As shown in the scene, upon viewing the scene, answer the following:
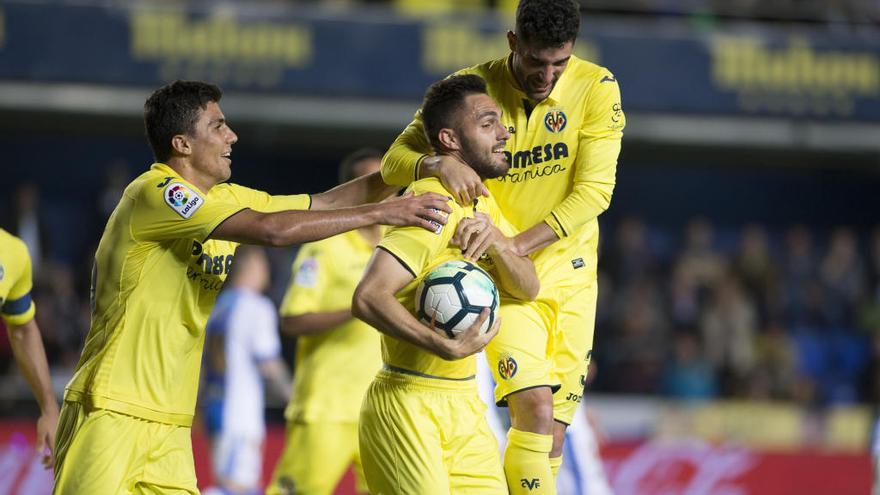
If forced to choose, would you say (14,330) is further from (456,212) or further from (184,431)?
(456,212)

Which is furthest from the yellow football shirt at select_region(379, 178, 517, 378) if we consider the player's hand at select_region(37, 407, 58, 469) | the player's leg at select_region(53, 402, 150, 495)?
the player's hand at select_region(37, 407, 58, 469)

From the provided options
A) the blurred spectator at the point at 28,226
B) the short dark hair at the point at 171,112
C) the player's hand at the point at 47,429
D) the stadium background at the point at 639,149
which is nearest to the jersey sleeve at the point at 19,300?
the player's hand at the point at 47,429

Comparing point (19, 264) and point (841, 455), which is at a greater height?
point (19, 264)

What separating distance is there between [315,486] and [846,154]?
34.0ft

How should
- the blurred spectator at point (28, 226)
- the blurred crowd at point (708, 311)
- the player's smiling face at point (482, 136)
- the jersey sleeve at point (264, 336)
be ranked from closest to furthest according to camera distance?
the player's smiling face at point (482, 136) < the jersey sleeve at point (264, 336) < the blurred spectator at point (28, 226) < the blurred crowd at point (708, 311)

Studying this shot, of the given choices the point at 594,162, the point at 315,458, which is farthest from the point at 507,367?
the point at 315,458

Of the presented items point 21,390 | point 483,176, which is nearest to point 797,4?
point 21,390

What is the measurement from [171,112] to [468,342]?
1.48 m

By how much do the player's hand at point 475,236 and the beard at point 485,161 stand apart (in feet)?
0.63

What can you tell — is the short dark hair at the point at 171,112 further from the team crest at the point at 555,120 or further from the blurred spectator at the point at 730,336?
the blurred spectator at the point at 730,336

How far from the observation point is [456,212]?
16.6ft

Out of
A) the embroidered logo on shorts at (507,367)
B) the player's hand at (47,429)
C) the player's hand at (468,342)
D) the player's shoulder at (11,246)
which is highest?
the player's shoulder at (11,246)

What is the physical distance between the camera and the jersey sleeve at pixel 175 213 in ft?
15.7

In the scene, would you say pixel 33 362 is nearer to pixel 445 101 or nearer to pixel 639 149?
pixel 445 101
